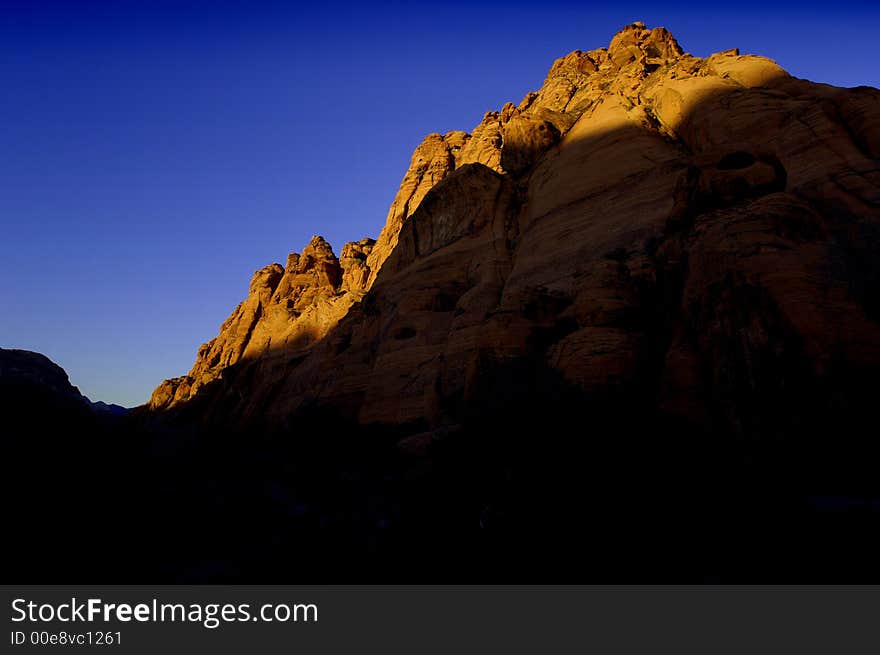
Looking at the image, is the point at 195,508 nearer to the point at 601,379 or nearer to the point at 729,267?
the point at 601,379

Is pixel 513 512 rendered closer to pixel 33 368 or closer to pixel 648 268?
pixel 648 268

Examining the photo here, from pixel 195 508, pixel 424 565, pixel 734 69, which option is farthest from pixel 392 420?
pixel 734 69

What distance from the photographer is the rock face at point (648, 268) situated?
484 inches

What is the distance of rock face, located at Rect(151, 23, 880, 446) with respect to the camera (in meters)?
12.3

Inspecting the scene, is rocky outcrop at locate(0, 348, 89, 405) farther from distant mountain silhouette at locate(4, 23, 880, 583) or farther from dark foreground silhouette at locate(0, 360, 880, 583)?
dark foreground silhouette at locate(0, 360, 880, 583)

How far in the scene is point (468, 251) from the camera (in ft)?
Result: 106

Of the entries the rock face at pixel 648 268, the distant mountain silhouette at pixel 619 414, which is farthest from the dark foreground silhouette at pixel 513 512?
the rock face at pixel 648 268

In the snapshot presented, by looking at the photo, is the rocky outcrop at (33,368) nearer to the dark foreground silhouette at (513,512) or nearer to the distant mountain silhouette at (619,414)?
the distant mountain silhouette at (619,414)

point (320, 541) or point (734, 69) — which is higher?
point (734, 69)

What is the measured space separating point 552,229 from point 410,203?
37.6m

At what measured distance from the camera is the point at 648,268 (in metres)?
18.2

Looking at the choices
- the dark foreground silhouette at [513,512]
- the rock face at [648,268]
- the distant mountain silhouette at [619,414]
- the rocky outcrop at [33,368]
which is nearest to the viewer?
the dark foreground silhouette at [513,512]
